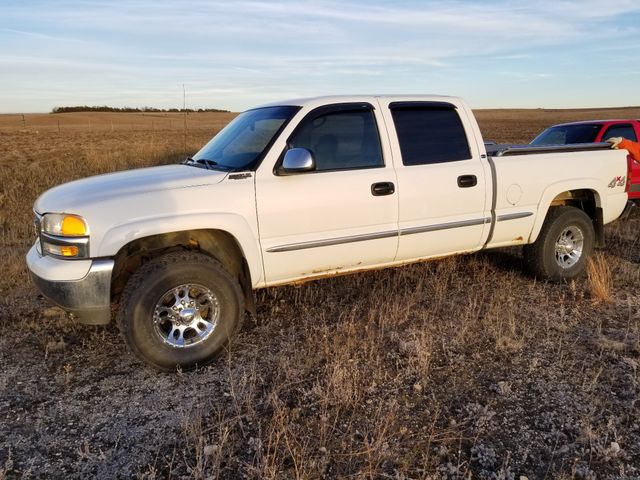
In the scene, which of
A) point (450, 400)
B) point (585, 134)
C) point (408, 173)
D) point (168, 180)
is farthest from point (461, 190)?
point (585, 134)

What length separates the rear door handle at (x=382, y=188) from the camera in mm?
4543

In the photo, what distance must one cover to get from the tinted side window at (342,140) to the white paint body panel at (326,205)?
0.08 metres

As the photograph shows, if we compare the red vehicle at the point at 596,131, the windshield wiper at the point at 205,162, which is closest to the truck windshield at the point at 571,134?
the red vehicle at the point at 596,131

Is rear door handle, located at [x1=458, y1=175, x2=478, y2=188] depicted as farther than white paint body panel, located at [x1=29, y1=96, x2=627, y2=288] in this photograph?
Yes

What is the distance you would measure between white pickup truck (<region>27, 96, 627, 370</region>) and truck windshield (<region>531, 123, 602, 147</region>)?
4361mm

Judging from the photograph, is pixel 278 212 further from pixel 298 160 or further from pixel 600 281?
pixel 600 281

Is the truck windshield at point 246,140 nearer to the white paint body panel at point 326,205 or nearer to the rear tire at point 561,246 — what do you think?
the white paint body panel at point 326,205

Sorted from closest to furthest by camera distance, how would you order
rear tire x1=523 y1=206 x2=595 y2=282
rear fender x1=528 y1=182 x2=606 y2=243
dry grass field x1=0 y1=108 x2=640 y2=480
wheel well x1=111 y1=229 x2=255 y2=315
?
1. dry grass field x1=0 y1=108 x2=640 y2=480
2. wheel well x1=111 y1=229 x2=255 y2=315
3. rear fender x1=528 y1=182 x2=606 y2=243
4. rear tire x1=523 y1=206 x2=595 y2=282

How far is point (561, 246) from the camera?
5938 millimetres

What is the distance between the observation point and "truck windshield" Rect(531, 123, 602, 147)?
949 centimetres

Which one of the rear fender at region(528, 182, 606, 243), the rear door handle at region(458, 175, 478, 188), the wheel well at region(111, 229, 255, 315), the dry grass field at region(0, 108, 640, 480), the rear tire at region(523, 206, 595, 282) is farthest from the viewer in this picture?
the rear tire at region(523, 206, 595, 282)

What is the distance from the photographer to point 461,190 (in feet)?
16.3

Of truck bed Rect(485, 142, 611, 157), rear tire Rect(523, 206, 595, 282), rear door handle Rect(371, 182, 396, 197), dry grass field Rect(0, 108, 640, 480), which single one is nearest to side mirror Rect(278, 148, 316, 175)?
rear door handle Rect(371, 182, 396, 197)

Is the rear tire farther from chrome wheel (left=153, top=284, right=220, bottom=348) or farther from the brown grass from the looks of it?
chrome wheel (left=153, top=284, right=220, bottom=348)
